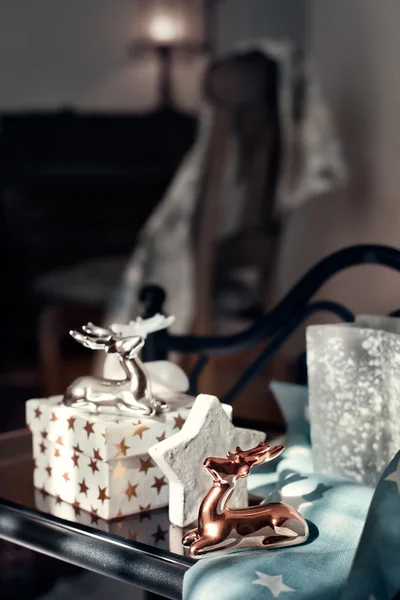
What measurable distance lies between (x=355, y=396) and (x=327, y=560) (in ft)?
0.90

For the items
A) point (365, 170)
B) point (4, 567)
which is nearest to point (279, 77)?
point (365, 170)

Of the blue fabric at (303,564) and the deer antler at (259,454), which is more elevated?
the deer antler at (259,454)

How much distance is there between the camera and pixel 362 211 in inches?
89.8

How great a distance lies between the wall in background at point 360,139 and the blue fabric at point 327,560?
1.32m

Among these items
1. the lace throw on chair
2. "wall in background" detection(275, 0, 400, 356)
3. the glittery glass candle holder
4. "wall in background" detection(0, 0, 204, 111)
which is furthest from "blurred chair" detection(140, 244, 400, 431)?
"wall in background" detection(0, 0, 204, 111)

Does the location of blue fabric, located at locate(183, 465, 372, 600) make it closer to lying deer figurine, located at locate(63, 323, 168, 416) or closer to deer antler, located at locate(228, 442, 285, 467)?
deer antler, located at locate(228, 442, 285, 467)

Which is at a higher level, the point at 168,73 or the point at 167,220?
the point at 168,73

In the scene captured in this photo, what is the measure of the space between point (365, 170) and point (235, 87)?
0.50m

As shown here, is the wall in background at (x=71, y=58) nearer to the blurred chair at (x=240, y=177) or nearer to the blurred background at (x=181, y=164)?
the blurred background at (x=181, y=164)

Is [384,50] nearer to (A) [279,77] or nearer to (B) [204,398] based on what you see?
(A) [279,77]

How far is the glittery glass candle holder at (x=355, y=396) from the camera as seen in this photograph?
1.01 m

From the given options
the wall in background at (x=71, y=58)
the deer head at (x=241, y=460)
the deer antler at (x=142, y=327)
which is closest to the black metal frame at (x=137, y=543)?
the deer head at (x=241, y=460)

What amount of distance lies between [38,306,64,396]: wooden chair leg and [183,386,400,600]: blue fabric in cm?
187

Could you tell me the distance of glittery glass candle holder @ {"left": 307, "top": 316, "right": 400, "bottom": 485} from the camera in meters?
1.01
